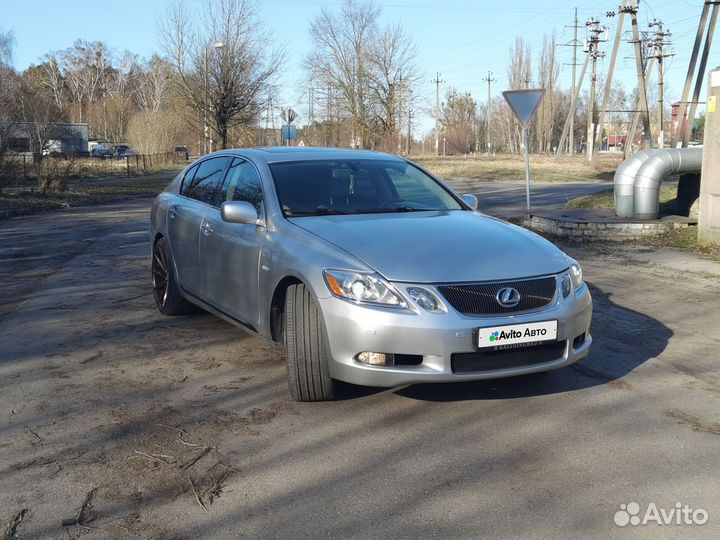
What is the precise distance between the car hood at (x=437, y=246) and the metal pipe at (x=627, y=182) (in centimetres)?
846

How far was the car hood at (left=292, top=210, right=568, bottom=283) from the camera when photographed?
421 cm

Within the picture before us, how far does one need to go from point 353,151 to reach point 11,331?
10.8 ft

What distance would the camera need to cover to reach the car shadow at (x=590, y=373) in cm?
476

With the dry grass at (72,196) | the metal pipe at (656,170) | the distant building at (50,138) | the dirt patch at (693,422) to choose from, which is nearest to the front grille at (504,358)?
the dirt patch at (693,422)

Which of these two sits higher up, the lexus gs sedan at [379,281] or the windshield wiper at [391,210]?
the windshield wiper at [391,210]

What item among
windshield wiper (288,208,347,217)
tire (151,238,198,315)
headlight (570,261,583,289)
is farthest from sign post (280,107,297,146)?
headlight (570,261,583,289)

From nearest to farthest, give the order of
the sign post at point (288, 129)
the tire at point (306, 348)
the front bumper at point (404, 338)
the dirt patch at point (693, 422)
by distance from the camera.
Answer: the front bumper at point (404, 338) < the dirt patch at point (693, 422) < the tire at point (306, 348) < the sign post at point (288, 129)

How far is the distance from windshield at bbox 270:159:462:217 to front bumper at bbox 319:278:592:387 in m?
1.21

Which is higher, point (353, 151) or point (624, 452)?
point (353, 151)

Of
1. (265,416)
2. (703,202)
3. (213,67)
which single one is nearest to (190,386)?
(265,416)

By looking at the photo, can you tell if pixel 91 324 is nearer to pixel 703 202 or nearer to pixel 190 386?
pixel 190 386

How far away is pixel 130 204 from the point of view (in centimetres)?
2216

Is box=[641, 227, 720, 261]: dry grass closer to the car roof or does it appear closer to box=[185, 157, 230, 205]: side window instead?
the car roof

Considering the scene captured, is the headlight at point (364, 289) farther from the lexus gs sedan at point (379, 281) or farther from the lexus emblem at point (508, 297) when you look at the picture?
the lexus emblem at point (508, 297)
